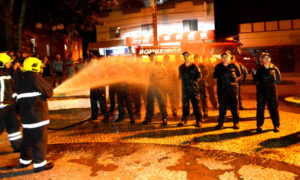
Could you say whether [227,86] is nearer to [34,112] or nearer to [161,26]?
[34,112]

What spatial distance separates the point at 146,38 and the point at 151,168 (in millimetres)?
24903

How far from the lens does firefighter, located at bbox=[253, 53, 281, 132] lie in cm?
743

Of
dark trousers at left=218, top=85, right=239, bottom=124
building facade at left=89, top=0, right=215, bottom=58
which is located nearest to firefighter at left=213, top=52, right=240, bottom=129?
dark trousers at left=218, top=85, right=239, bottom=124

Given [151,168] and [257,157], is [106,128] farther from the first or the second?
[257,157]

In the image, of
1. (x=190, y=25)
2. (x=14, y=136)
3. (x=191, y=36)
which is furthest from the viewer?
(x=190, y=25)

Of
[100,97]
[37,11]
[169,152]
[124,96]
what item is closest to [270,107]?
[169,152]

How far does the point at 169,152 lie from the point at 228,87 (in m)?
2.56

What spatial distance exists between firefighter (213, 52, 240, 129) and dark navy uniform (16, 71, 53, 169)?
4297mm

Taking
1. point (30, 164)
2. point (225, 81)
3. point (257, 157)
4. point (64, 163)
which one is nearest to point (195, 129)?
point (225, 81)

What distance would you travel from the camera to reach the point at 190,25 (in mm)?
29297

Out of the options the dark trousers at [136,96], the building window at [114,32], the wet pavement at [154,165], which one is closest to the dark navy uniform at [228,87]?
the wet pavement at [154,165]

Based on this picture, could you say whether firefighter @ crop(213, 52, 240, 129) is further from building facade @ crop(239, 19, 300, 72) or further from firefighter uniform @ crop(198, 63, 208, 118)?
building facade @ crop(239, 19, 300, 72)

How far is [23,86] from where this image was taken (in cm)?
550

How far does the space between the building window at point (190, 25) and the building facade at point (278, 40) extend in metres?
4.43
